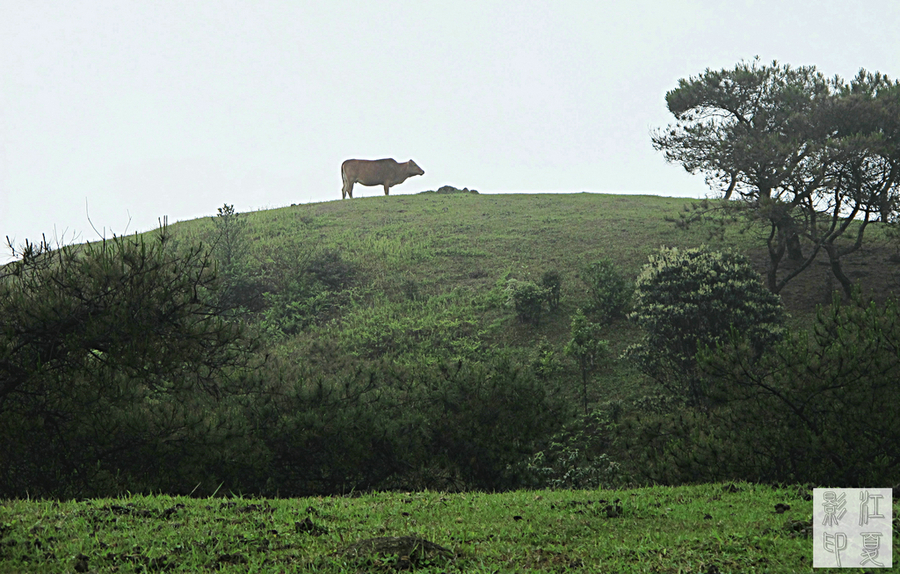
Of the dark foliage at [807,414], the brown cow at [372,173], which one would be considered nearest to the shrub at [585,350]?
the dark foliage at [807,414]

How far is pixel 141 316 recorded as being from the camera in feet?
30.8

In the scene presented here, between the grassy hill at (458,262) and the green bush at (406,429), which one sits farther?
the grassy hill at (458,262)

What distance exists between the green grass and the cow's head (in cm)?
4347

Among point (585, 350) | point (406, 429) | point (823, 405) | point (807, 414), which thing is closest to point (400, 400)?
point (406, 429)

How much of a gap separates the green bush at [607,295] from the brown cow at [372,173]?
87.7 ft

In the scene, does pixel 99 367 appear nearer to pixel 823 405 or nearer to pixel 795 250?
pixel 823 405

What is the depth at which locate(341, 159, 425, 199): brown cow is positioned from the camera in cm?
4997

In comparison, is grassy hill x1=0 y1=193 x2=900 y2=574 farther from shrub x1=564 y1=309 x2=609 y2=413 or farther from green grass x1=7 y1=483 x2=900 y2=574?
shrub x1=564 y1=309 x2=609 y2=413

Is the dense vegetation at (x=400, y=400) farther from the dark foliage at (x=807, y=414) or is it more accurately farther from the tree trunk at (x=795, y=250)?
the tree trunk at (x=795, y=250)

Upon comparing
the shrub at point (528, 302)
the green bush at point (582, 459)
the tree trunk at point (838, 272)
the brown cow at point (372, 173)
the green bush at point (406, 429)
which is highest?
the brown cow at point (372, 173)

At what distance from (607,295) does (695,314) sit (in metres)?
7.11

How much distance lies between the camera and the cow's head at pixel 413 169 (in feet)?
167

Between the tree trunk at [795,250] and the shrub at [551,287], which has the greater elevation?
the tree trunk at [795,250]

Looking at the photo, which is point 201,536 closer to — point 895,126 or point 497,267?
point 497,267
